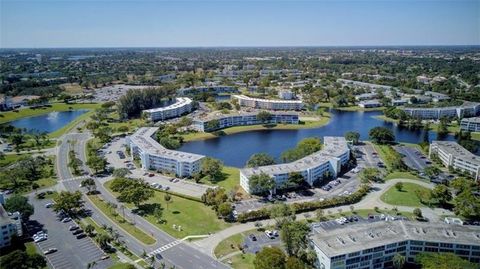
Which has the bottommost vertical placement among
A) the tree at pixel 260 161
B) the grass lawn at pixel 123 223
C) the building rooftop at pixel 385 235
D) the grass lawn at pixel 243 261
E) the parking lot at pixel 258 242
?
the grass lawn at pixel 243 261

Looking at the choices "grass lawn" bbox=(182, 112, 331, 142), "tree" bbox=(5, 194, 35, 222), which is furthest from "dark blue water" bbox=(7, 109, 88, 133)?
"tree" bbox=(5, 194, 35, 222)

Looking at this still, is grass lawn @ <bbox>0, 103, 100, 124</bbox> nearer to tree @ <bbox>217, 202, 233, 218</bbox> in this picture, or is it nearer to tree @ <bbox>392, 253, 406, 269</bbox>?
A: tree @ <bbox>217, 202, 233, 218</bbox>

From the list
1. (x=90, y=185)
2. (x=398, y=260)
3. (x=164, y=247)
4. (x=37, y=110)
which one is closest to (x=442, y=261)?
(x=398, y=260)

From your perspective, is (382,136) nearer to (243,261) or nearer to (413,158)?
(413,158)

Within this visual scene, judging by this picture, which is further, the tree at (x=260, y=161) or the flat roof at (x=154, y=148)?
the flat roof at (x=154, y=148)

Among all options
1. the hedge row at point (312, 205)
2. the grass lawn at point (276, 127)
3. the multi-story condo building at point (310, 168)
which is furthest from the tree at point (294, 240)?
the grass lawn at point (276, 127)

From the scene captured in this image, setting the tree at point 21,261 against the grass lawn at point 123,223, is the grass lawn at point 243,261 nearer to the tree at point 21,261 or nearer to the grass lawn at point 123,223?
the grass lawn at point 123,223
